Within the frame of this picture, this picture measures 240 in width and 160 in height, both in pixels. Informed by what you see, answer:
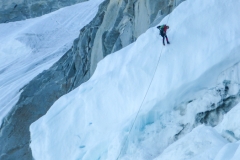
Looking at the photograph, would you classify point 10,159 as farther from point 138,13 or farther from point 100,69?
point 138,13

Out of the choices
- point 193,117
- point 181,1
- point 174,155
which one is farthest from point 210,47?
point 174,155

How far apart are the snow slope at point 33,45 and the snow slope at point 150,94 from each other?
163 inches

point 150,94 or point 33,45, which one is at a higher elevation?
point 33,45

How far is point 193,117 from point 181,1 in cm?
325

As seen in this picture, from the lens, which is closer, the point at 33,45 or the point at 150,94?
the point at 150,94

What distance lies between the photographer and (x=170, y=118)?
6.35 meters

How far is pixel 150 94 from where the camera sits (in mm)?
6660

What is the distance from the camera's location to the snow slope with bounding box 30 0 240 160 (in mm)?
6238

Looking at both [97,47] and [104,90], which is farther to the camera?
[97,47]

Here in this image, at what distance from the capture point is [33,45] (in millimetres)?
18312

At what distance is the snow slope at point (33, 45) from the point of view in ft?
44.2

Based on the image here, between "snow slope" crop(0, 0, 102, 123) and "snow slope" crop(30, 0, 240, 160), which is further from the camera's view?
"snow slope" crop(0, 0, 102, 123)

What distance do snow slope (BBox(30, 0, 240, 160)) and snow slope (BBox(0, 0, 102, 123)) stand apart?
→ 4.14 meters

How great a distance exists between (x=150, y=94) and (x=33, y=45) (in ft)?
41.8
